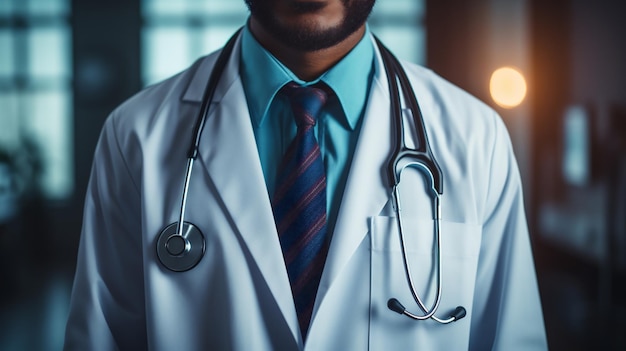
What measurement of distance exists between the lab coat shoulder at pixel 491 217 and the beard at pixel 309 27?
0.20 meters

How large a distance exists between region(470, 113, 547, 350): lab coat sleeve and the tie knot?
28cm

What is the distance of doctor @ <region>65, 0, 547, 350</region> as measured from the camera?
2.47 ft

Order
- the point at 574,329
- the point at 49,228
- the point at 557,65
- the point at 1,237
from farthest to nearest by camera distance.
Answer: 1. the point at 49,228
2. the point at 557,65
3. the point at 1,237
4. the point at 574,329

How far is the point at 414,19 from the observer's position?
575cm

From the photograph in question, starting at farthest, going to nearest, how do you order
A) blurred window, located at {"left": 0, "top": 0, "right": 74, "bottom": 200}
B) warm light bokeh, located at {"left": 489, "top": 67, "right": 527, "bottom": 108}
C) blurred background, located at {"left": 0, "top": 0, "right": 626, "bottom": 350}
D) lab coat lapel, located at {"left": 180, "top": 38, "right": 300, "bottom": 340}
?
blurred window, located at {"left": 0, "top": 0, "right": 74, "bottom": 200}
blurred background, located at {"left": 0, "top": 0, "right": 626, "bottom": 350}
warm light bokeh, located at {"left": 489, "top": 67, "right": 527, "bottom": 108}
lab coat lapel, located at {"left": 180, "top": 38, "right": 300, "bottom": 340}

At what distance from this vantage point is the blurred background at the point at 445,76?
11.2 feet

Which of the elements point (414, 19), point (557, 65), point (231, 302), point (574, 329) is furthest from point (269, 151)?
point (414, 19)

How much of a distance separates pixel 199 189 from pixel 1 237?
3.84 metres

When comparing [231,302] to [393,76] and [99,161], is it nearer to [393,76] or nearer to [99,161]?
[99,161]

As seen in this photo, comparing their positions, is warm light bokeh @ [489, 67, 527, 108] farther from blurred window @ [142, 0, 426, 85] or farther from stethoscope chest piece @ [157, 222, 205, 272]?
stethoscope chest piece @ [157, 222, 205, 272]

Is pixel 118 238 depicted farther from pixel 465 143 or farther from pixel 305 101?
pixel 465 143

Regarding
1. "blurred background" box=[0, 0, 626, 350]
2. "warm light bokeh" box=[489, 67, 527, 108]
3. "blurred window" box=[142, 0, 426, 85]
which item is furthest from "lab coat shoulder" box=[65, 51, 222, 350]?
"blurred window" box=[142, 0, 426, 85]

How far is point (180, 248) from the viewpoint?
2.46 ft

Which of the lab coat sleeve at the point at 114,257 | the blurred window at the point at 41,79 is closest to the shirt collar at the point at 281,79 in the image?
the lab coat sleeve at the point at 114,257
